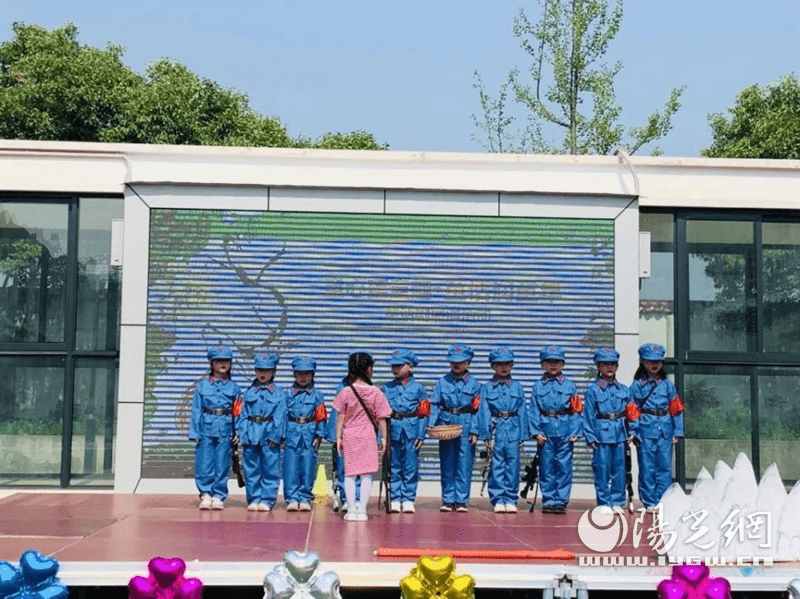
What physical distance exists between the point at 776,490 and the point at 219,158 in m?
8.22

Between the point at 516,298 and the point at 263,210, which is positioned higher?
the point at 263,210

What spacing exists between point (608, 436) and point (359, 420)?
8.69 feet

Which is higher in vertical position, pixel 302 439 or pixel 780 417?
pixel 780 417

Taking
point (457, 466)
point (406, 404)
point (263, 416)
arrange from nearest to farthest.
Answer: point (263, 416) → point (406, 404) → point (457, 466)

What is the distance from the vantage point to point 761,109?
3262 centimetres

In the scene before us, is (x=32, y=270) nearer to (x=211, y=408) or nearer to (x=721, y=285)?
(x=211, y=408)

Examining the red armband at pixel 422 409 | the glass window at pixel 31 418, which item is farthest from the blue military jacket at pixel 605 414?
the glass window at pixel 31 418

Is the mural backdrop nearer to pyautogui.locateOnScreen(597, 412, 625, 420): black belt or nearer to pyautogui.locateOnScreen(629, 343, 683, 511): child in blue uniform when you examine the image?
pyautogui.locateOnScreen(629, 343, 683, 511): child in blue uniform

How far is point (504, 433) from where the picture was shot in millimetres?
11930

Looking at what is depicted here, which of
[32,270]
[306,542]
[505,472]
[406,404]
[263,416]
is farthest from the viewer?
[32,270]

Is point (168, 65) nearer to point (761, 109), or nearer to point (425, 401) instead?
point (761, 109)

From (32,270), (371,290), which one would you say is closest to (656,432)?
(371,290)

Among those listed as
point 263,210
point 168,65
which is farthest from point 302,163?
point 168,65

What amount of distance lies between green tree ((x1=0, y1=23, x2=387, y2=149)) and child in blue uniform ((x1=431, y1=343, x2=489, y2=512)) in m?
20.6
